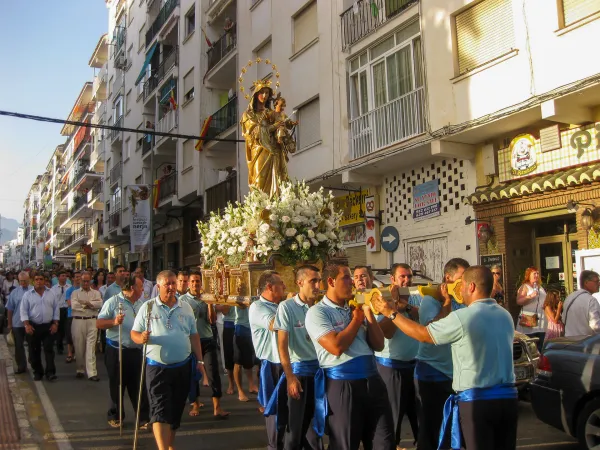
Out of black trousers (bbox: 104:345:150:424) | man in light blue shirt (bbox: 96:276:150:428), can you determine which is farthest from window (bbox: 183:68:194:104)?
black trousers (bbox: 104:345:150:424)

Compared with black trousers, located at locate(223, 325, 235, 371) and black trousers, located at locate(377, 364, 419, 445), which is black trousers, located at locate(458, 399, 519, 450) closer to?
black trousers, located at locate(377, 364, 419, 445)

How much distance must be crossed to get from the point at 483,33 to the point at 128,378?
29.4 feet

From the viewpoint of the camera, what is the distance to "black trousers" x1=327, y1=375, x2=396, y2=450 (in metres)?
4.20

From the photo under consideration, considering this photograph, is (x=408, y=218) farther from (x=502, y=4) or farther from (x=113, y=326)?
(x=113, y=326)

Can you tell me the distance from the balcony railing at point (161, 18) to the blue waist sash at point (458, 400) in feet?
88.2

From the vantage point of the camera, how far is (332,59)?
52.1 ft

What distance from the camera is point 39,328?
1059cm

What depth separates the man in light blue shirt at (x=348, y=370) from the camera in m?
4.19

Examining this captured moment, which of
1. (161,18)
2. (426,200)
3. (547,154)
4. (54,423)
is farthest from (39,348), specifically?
(161,18)

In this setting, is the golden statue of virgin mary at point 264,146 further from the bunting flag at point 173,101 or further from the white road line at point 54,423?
the bunting flag at point 173,101

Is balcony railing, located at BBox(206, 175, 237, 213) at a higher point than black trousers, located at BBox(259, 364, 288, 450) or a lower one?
higher

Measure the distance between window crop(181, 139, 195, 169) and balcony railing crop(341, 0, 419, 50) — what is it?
11544mm

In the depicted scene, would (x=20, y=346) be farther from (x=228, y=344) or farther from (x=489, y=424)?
(x=489, y=424)

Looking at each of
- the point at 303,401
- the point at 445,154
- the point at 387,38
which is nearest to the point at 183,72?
the point at 387,38
